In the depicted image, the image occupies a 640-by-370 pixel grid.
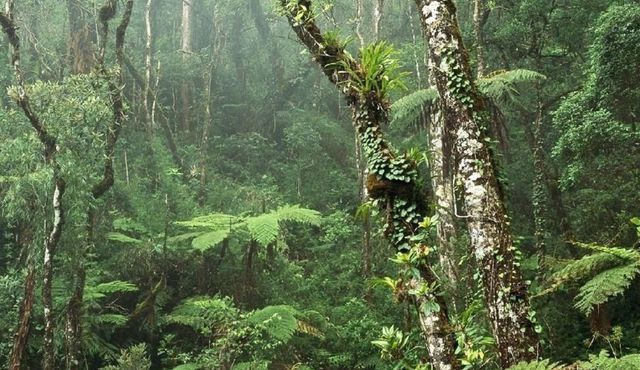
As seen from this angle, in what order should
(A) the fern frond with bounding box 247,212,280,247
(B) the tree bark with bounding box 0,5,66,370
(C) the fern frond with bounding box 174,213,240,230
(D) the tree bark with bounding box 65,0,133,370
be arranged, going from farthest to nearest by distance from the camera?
(C) the fern frond with bounding box 174,213,240,230, (A) the fern frond with bounding box 247,212,280,247, (D) the tree bark with bounding box 65,0,133,370, (B) the tree bark with bounding box 0,5,66,370

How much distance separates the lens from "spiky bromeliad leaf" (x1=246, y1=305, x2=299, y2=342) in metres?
7.69

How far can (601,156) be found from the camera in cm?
859

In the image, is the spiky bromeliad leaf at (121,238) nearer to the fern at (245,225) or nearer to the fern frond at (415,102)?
the fern at (245,225)

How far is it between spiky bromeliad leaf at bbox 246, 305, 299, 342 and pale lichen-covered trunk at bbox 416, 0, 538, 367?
4.81 metres

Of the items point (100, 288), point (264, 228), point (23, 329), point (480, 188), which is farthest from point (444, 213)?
point (23, 329)

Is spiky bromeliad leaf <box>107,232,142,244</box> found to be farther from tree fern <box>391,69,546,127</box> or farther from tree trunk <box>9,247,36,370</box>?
tree fern <box>391,69,546,127</box>

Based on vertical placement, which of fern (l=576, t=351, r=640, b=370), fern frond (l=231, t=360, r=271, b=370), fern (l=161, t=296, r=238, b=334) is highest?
fern (l=161, t=296, r=238, b=334)

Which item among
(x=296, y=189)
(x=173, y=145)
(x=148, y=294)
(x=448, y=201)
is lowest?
(x=148, y=294)

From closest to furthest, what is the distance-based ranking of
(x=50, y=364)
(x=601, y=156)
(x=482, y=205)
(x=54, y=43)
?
(x=482, y=205), (x=50, y=364), (x=601, y=156), (x=54, y=43)

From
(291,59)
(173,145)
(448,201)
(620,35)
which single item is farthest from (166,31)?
(620,35)

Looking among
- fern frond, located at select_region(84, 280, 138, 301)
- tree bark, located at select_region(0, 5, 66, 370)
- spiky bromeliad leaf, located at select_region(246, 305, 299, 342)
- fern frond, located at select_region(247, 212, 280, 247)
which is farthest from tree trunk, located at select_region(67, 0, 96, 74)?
spiky bromeliad leaf, located at select_region(246, 305, 299, 342)

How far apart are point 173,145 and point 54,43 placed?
4.75 m

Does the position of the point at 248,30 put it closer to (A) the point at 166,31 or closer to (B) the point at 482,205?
(A) the point at 166,31

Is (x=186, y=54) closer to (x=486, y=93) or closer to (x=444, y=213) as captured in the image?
(x=444, y=213)
